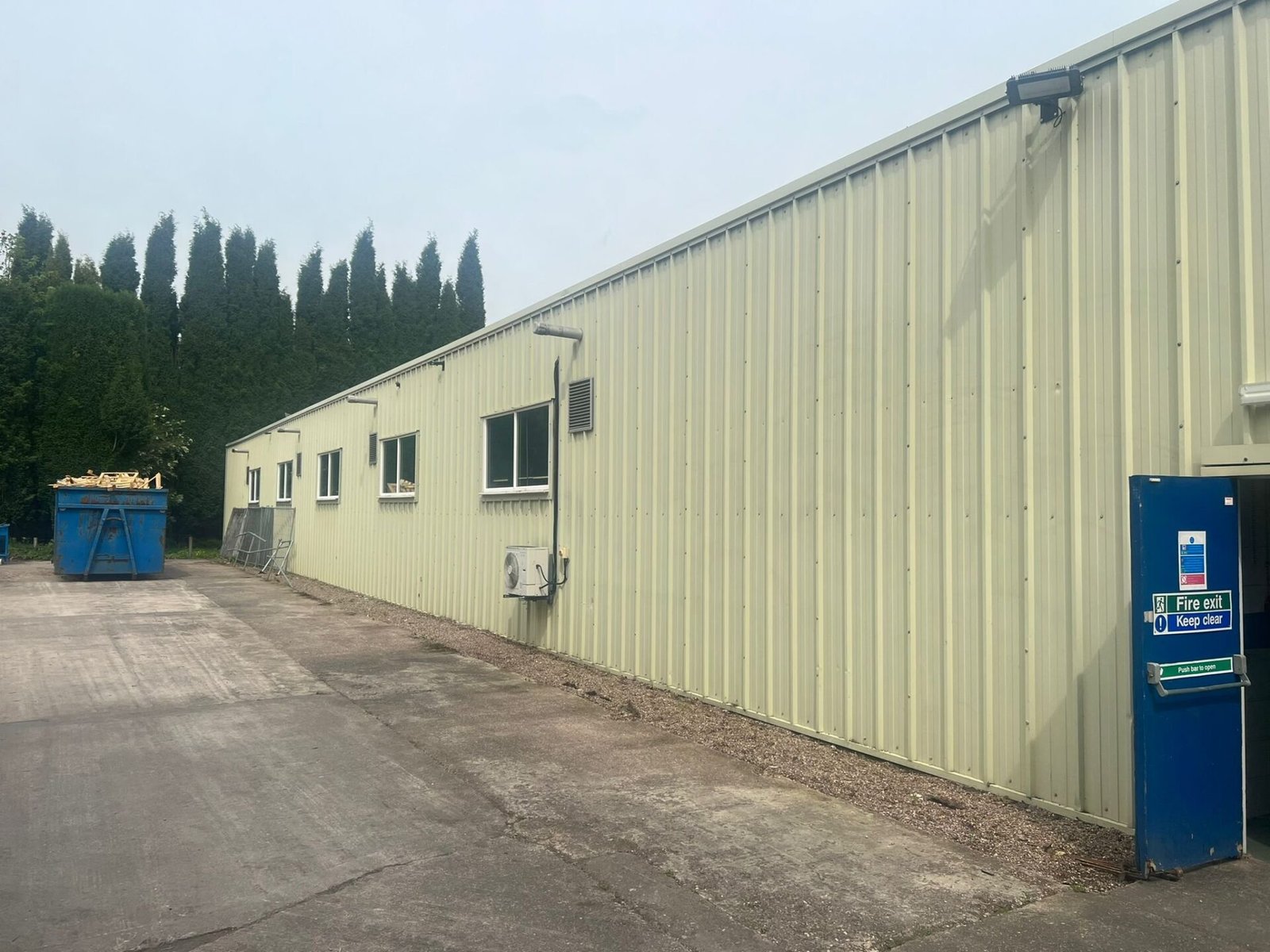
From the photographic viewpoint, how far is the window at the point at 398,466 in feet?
51.5

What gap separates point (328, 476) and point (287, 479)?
465cm

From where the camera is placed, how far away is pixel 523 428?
11.7 m

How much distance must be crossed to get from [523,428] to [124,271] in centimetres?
3124

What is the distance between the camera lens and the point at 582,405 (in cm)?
1012

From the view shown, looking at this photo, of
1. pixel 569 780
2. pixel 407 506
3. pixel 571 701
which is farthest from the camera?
pixel 407 506

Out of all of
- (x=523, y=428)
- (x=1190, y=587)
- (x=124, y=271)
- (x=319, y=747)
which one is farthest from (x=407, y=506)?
(x=124, y=271)

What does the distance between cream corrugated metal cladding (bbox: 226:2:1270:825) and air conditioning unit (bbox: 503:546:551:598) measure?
3.97 ft

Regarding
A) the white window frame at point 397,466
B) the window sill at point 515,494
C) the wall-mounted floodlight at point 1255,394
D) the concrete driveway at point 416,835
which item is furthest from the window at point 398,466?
the wall-mounted floodlight at point 1255,394

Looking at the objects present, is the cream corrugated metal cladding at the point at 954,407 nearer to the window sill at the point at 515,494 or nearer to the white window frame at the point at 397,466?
the window sill at the point at 515,494

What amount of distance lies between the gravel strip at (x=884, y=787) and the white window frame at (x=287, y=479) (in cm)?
1522

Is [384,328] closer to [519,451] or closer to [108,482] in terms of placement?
[108,482]

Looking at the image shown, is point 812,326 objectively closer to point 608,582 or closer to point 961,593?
point 961,593

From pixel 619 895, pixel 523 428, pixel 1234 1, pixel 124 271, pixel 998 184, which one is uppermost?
pixel 124 271

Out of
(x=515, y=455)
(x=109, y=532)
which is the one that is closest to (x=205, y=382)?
(x=109, y=532)
